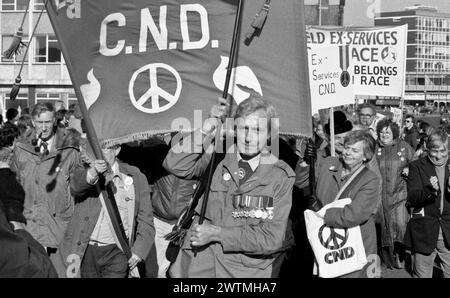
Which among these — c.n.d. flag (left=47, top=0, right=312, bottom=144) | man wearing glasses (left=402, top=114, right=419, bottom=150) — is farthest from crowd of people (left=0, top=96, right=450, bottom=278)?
man wearing glasses (left=402, top=114, right=419, bottom=150)

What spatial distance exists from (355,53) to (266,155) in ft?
26.4

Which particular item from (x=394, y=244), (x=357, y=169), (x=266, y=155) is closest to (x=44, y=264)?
(x=266, y=155)

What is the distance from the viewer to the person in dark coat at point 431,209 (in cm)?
900

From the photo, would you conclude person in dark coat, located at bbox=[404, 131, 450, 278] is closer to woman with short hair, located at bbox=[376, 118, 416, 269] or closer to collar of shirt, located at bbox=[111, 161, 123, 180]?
woman with short hair, located at bbox=[376, 118, 416, 269]

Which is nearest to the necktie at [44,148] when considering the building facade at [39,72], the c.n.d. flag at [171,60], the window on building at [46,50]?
the c.n.d. flag at [171,60]

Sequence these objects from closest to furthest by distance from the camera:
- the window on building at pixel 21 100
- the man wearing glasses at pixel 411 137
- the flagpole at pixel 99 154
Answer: the flagpole at pixel 99 154
the man wearing glasses at pixel 411 137
the window on building at pixel 21 100

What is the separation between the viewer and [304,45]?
641 cm

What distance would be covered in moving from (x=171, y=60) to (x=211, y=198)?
1459 millimetres

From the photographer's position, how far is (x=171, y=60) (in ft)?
21.2

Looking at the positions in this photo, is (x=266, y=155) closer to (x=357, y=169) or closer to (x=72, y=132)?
(x=357, y=169)

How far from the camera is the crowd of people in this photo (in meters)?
5.30

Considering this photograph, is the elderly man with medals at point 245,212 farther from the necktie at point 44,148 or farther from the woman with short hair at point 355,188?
the necktie at point 44,148

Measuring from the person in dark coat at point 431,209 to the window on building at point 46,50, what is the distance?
50685 millimetres

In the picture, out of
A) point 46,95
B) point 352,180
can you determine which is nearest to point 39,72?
point 46,95
